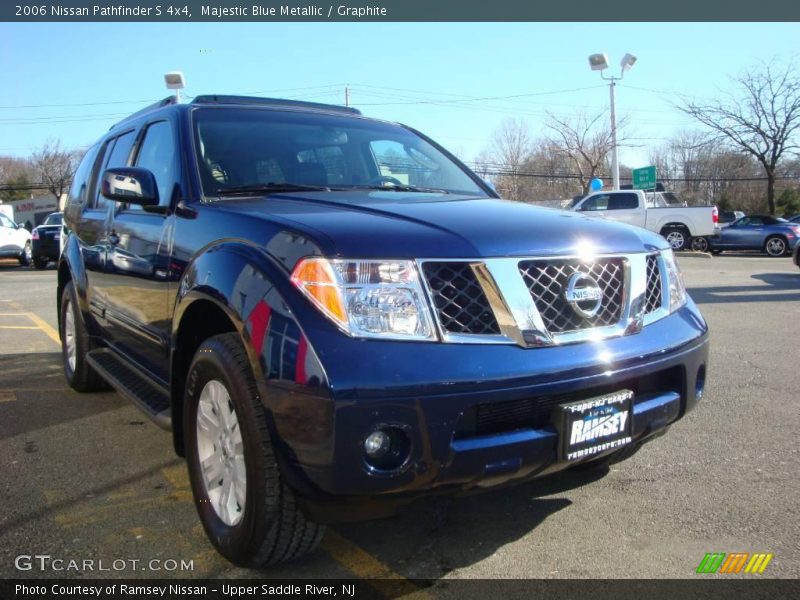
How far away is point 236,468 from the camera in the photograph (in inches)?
102

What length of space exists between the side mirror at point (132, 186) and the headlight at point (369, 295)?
55.0 inches

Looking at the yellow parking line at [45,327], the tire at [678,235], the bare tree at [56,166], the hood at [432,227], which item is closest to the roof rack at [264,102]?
the hood at [432,227]

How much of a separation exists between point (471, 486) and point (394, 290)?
694 mm

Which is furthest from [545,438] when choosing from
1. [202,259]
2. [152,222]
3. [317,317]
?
[152,222]

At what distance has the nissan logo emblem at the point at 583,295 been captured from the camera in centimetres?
252

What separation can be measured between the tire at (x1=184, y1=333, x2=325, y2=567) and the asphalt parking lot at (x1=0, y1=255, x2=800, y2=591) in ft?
0.54

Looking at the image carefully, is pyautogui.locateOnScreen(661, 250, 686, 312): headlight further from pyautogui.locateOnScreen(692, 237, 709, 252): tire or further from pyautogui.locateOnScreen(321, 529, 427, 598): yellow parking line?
pyautogui.locateOnScreen(692, 237, 709, 252): tire

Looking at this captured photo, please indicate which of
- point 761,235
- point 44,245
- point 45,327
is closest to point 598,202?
point 761,235

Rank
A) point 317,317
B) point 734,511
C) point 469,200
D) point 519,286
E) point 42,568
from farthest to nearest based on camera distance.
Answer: point 469,200 < point 734,511 < point 42,568 < point 519,286 < point 317,317

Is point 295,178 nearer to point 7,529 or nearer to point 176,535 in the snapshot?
point 176,535

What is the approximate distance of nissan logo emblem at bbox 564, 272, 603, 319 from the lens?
2516mm

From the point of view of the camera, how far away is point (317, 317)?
2.23m

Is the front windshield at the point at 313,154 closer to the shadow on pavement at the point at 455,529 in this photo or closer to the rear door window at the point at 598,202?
the shadow on pavement at the point at 455,529

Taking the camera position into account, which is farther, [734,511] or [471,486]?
Result: [734,511]
